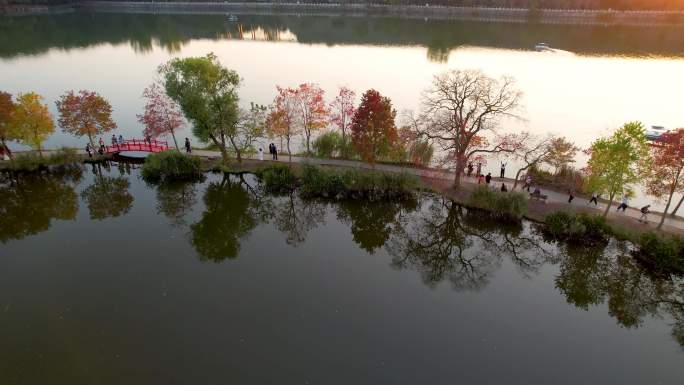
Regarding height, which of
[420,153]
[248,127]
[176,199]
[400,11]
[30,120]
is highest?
[400,11]

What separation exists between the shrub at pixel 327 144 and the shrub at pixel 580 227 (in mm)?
19263

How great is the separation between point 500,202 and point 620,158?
25.6 feet

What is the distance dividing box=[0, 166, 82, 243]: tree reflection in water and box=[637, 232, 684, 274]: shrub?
126 feet

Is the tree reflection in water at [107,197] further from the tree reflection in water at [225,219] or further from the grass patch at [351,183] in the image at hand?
the grass patch at [351,183]

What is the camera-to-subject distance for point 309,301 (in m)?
22.5

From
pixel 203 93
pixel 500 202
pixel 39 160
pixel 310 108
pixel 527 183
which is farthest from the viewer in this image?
pixel 39 160

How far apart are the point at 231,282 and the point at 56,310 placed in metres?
8.73

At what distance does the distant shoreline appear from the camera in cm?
12156

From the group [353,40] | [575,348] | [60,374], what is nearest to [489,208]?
[575,348]

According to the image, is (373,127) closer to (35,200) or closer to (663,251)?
(663,251)

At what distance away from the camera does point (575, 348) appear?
19.8m

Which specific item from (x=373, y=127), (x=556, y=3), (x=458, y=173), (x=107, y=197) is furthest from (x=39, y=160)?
(x=556, y=3)

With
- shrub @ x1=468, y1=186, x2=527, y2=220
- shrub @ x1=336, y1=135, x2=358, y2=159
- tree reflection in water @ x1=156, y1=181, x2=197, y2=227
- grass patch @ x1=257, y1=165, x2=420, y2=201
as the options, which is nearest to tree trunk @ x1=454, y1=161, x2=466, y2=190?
shrub @ x1=468, y1=186, x2=527, y2=220

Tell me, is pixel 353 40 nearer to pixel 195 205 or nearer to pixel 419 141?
pixel 419 141
